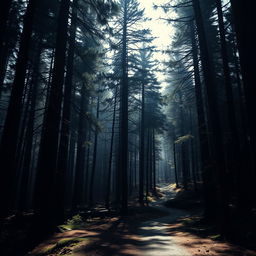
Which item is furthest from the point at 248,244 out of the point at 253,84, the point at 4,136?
the point at 4,136

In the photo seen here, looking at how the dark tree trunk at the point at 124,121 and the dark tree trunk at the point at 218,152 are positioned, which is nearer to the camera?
the dark tree trunk at the point at 218,152

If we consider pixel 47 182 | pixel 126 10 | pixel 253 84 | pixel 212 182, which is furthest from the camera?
pixel 126 10

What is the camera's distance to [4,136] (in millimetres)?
6566

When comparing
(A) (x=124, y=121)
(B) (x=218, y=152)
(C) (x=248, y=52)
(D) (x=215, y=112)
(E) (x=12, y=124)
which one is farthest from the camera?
(A) (x=124, y=121)

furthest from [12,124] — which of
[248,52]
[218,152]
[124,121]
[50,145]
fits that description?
[124,121]

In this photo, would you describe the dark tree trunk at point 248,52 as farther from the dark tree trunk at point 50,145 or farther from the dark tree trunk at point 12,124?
the dark tree trunk at point 50,145

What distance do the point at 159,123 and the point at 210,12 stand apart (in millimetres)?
13809

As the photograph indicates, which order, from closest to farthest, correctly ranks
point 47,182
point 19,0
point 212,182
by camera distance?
point 47,182
point 212,182
point 19,0

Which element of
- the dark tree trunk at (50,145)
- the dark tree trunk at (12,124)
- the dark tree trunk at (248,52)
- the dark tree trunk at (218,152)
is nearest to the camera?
the dark tree trunk at (248,52)

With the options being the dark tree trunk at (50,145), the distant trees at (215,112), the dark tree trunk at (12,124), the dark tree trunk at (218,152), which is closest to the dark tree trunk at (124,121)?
the distant trees at (215,112)

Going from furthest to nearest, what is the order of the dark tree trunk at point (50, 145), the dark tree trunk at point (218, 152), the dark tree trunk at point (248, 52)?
the dark tree trunk at point (50, 145) → the dark tree trunk at point (218, 152) → the dark tree trunk at point (248, 52)

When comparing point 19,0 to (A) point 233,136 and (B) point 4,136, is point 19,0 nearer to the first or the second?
(B) point 4,136

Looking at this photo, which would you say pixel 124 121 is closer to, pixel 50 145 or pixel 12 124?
pixel 50 145

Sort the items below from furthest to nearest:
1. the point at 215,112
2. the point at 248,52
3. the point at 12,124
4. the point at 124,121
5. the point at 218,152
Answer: the point at 124,121, the point at 215,112, the point at 218,152, the point at 12,124, the point at 248,52
